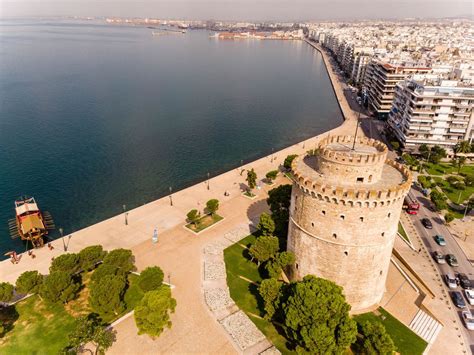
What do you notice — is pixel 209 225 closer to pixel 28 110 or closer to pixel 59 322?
pixel 59 322

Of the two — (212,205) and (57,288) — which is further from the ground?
(57,288)

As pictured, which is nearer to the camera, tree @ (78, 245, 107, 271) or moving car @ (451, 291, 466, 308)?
moving car @ (451, 291, 466, 308)

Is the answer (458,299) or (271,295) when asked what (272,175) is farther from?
(458,299)

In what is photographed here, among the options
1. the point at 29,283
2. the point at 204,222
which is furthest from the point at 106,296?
the point at 204,222

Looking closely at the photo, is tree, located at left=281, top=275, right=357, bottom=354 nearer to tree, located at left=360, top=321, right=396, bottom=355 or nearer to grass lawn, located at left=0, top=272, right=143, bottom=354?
tree, located at left=360, top=321, right=396, bottom=355

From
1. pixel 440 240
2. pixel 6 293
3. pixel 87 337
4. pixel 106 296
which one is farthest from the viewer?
pixel 440 240

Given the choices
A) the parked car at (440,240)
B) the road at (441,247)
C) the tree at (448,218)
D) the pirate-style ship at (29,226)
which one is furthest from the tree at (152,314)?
the tree at (448,218)

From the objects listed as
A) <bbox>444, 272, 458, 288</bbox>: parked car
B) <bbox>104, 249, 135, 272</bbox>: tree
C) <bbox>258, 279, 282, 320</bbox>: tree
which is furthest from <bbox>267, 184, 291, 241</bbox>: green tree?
<bbox>444, 272, 458, 288</bbox>: parked car
